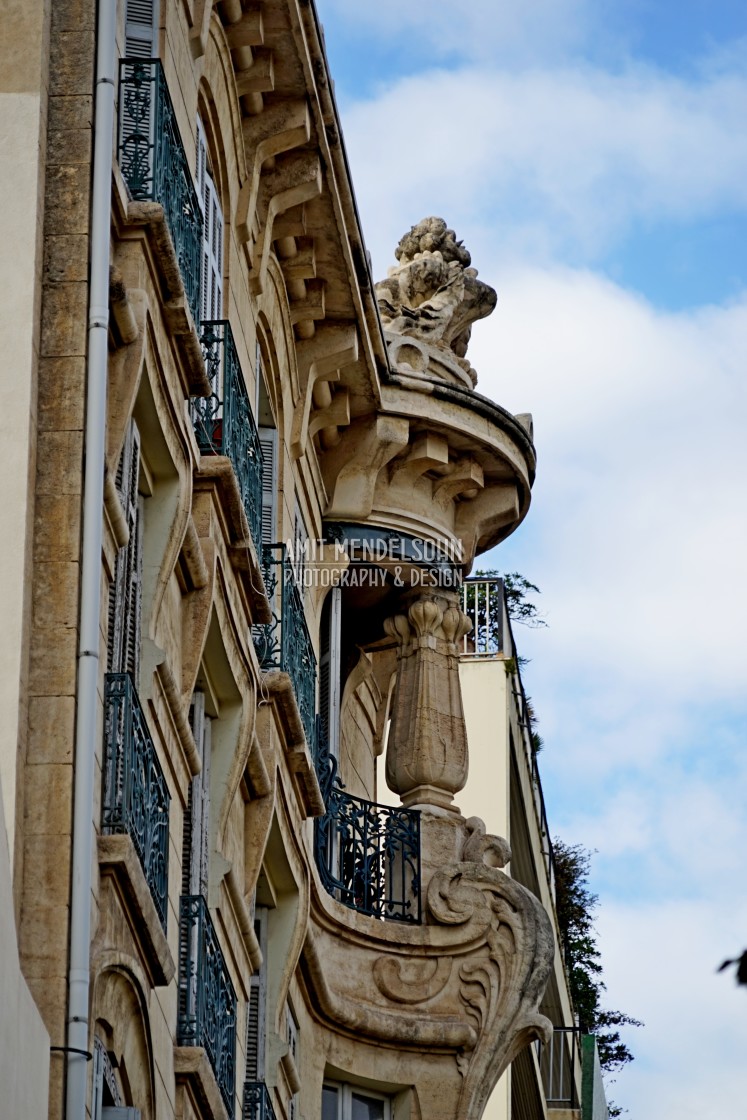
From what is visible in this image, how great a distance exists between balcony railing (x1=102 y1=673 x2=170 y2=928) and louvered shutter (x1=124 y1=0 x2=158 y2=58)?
11.7 ft

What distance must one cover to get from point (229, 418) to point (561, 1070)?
18.3 metres

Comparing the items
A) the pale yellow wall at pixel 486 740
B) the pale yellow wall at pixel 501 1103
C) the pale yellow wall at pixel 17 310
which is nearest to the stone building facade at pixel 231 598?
the pale yellow wall at pixel 17 310

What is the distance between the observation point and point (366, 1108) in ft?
67.7

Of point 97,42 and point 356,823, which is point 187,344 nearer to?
point 97,42

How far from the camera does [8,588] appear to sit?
12328 millimetres

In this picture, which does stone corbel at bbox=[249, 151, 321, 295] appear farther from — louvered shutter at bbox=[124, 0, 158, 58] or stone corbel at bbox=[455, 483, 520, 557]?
stone corbel at bbox=[455, 483, 520, 557]

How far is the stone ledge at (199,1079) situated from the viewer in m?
14.6

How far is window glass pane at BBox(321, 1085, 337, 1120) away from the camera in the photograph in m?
20.3

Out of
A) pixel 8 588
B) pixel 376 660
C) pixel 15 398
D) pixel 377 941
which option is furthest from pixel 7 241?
pixel 376 660

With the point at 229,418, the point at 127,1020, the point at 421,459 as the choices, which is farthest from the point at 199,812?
the point at 421,459

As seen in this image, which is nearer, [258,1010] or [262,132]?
[258,1010]

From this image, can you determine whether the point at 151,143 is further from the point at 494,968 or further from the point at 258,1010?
the point at 494,968

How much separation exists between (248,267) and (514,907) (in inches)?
199

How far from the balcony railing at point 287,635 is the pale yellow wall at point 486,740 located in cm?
829
